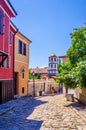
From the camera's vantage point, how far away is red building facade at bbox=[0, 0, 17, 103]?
17.6m

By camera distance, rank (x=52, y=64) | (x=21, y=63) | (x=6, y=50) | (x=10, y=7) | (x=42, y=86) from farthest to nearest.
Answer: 1. (x=52, y=64)
2. (x=42, y=86)
3. (x=21, y=63)
4. (x=6, y=50)
5. (x=10, y=7)

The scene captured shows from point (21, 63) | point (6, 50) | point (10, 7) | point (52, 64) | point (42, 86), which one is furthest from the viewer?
point (52, 64)

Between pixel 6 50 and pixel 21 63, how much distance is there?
9.94 meters

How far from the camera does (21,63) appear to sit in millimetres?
29656

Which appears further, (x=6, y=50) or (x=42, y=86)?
(x=42, y=86)

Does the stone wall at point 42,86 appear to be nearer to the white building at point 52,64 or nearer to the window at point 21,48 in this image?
the window at point 21,48

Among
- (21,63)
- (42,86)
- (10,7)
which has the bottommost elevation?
(42,86)

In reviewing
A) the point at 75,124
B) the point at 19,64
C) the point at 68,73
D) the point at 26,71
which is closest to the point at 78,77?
the point at 68,73

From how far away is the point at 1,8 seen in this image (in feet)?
57.4

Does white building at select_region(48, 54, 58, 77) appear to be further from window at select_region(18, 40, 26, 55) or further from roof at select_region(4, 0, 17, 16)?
roof at select_region(4, 0, 17, 16)

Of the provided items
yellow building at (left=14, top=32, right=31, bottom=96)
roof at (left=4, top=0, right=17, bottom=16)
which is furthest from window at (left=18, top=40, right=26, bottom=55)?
roof at (left=4, top=0, right=17, bottom=16)

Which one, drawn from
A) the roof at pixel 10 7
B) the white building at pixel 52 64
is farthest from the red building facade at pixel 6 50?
the white building at pixel 52 64

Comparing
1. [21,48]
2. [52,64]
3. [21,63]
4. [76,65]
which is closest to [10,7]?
[76,65]

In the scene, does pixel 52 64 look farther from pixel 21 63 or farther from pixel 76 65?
pixel 76 65
